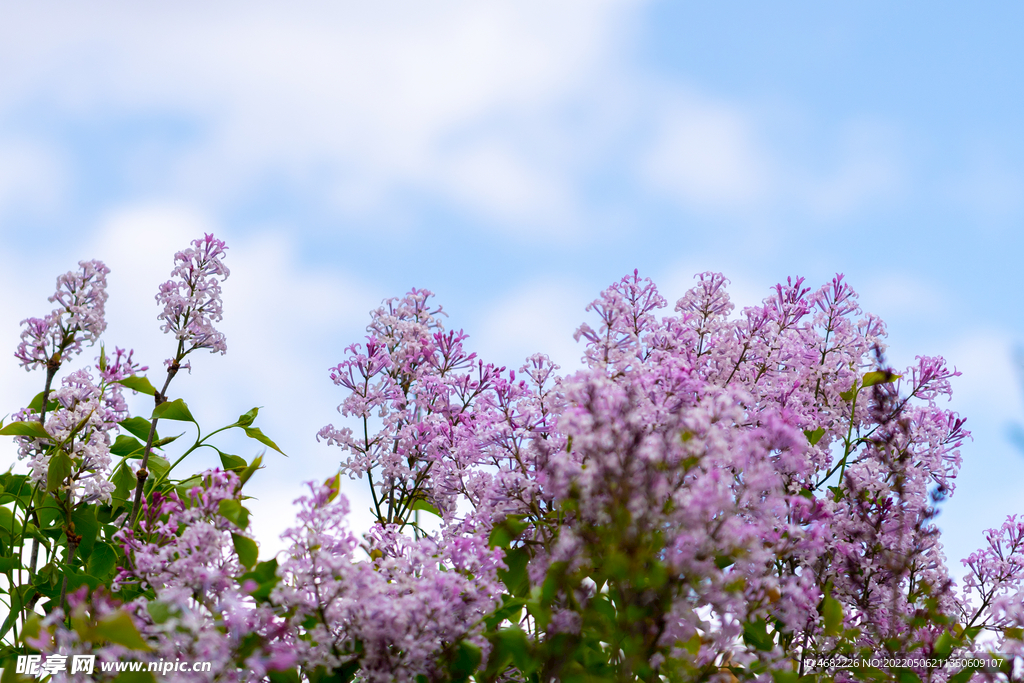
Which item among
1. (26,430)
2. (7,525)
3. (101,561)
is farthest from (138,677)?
(7,525)

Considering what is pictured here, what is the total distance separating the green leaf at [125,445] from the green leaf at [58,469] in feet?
1.37

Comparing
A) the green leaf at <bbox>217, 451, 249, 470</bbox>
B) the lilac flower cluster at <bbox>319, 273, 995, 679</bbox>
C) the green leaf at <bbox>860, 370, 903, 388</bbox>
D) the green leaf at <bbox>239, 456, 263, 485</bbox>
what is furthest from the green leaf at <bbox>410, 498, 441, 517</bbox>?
the green leaf at <bbox>860, 370, 903, 388</bbox>

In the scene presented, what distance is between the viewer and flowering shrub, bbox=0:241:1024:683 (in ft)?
4.72

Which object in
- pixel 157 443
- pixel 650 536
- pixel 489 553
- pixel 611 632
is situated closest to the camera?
pixel 650 536

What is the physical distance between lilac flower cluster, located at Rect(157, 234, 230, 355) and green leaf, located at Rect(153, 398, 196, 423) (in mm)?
138

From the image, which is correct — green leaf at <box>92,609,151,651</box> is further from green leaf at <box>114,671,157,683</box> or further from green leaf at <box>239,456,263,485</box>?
green leaf at <box>239,456,263,485</box>

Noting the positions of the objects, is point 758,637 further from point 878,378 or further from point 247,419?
point 247,419

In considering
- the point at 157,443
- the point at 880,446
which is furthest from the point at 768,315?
the point at 157,443

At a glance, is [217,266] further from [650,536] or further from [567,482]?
[650,536]

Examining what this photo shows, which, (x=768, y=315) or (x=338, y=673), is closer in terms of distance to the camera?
(x=338, y=673)

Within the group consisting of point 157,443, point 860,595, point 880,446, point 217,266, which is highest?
point 217,266

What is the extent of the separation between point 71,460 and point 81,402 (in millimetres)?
172

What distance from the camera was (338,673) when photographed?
161 centimetres

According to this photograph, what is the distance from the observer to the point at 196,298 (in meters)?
2.17
